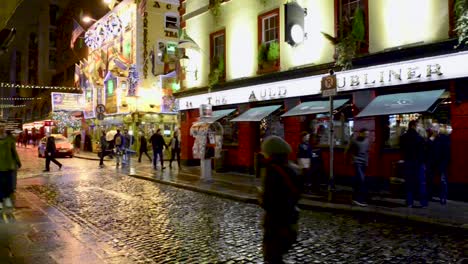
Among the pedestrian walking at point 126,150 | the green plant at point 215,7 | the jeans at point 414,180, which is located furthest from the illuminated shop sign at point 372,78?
the pedestrian walking at point 126,150

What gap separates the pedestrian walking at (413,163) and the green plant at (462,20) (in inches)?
91.4

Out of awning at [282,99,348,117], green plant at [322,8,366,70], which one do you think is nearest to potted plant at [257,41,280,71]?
awning at [282,99,348,117]

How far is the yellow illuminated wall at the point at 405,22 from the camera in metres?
11.8

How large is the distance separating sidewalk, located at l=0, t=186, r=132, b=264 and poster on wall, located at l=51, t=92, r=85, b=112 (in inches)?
1250

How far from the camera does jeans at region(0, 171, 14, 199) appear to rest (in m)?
10.1

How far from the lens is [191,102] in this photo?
72.3 feet

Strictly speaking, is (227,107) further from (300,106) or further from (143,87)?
(143,87)

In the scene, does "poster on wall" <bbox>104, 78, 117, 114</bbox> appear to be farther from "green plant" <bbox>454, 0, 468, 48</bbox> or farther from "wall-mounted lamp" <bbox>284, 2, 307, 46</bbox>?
"green plant" <bbox>454, 0, 468, 48</bbox>

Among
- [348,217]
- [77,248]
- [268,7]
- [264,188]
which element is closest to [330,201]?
[348,217]

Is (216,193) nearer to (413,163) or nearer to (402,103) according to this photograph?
(413,163)

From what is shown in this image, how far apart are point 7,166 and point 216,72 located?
11.2 metres

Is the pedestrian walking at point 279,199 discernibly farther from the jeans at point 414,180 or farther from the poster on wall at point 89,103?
the poster on wall at point 89,103

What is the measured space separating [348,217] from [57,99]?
35648mm

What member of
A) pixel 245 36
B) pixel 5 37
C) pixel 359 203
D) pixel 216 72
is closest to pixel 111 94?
pixel 216 72
